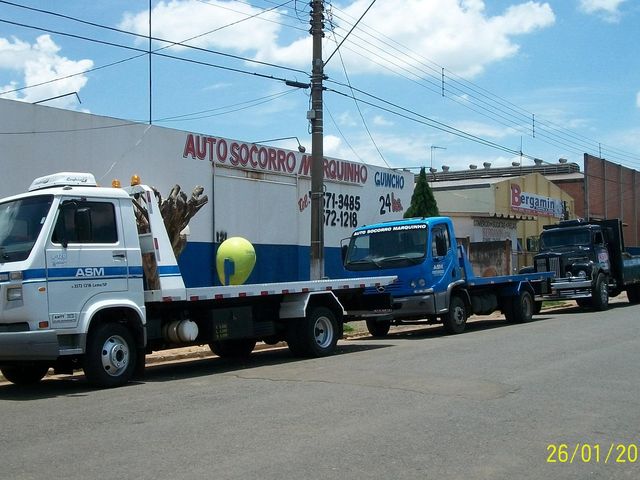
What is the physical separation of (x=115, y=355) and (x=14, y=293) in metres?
1.59

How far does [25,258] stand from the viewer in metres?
9.93

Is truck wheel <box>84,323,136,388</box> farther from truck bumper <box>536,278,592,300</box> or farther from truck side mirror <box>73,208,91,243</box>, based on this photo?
truck bumper <box>536,278,592,300</box>

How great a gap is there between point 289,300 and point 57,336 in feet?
14.8

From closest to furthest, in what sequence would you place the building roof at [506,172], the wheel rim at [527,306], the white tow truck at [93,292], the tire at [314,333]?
1. the white tow truck at [93,292]
2. the tire at [314,333]
3. the wheel rim at [527,306]
4. the building roof at [506,172]

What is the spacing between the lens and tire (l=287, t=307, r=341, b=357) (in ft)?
44.2

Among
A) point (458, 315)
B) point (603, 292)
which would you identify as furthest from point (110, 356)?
point (603, 292)

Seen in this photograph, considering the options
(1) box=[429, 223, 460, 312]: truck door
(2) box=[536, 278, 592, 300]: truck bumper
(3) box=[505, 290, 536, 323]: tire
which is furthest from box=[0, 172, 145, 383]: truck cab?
(2) box=[536, 278, 592, 300]: truck bumper

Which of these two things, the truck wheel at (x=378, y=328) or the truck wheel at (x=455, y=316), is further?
the truck wheel at (x=378, y=328)

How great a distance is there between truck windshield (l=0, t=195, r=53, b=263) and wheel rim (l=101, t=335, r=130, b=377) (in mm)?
1642

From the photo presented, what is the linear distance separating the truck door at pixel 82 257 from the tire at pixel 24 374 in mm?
1656

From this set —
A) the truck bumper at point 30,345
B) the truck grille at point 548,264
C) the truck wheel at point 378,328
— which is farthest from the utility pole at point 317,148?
the truck bumper at point 30,345

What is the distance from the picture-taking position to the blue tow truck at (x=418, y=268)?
1664 centimetres

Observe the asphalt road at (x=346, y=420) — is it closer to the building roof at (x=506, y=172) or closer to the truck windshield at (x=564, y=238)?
the truck windshield at (x=564, y=238)

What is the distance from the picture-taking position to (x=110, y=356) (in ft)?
34.7
